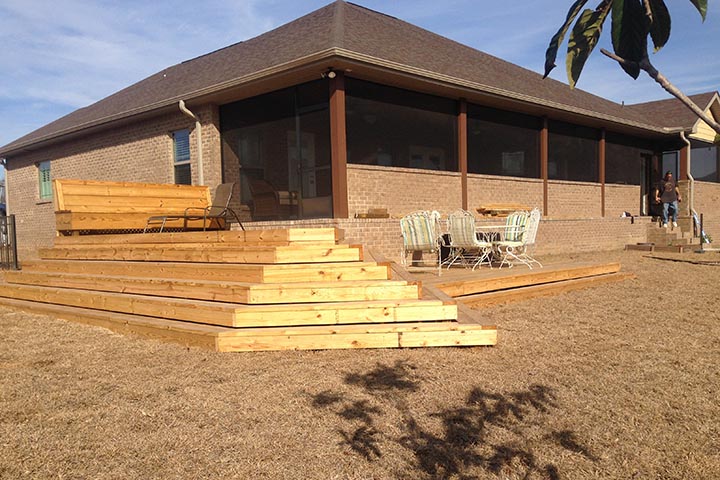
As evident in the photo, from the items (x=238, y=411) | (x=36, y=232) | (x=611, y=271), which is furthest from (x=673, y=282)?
(x=36, y=232)

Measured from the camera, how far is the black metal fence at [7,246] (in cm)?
1130

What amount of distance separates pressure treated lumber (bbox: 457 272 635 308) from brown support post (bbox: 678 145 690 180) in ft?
38.4

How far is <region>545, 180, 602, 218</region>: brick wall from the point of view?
47.6 feet

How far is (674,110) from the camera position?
1970 centimetres

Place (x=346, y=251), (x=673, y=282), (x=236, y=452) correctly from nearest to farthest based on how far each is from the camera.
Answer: (x=236, y=452), (x=346, y=251), (x=673, y=282)

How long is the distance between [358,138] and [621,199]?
1109 cm

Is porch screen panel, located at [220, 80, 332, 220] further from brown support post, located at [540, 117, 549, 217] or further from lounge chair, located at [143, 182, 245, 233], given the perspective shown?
brown support post, located at [540, 117, 549, 217]

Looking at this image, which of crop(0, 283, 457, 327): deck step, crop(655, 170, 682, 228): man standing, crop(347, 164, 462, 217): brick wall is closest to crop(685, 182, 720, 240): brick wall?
crop(655, 170, 682, 228): man standing

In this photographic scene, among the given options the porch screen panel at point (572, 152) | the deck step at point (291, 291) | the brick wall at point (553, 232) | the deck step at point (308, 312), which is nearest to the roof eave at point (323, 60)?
the porch screen panel at point (572, 152)

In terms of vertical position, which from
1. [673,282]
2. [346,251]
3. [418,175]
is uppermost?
[418,175]

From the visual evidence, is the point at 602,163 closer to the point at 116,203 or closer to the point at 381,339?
the point at 116,203

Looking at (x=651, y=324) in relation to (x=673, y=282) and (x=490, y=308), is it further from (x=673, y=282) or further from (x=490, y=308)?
(x=673, y=282)

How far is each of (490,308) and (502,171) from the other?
7.41m

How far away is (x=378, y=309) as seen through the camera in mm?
4887
